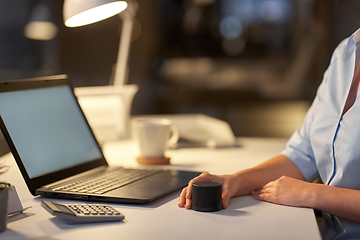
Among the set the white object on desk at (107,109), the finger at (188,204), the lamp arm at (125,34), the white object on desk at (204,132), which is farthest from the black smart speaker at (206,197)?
the lamp arm at (125,34)

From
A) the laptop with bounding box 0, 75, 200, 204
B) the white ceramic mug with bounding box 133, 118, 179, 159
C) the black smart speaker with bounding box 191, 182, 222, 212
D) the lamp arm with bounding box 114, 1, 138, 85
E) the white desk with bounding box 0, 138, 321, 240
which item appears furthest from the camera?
the lamp arm with bounding box 114, 1, 138, 85

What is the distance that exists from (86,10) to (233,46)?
495 centimetres

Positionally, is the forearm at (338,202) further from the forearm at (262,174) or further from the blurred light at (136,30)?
the blurred light at (136,30)

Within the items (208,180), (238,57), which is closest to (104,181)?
(208,180)

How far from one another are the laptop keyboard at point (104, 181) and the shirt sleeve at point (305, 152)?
37 centimetres

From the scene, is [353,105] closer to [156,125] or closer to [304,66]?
[156,125]

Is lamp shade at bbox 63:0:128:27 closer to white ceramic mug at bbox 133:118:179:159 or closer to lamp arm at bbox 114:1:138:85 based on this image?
white ceramic mug at bbox 133:118:179:159

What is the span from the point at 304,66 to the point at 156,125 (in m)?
4.63

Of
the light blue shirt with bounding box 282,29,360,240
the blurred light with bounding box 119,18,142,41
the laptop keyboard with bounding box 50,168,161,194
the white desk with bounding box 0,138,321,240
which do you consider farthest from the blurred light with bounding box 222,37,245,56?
the white desk with bounding box 0,138,321,240

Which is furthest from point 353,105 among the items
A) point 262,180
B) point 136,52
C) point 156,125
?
point 136,52

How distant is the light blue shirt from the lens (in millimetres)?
942

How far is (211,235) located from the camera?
68 cm

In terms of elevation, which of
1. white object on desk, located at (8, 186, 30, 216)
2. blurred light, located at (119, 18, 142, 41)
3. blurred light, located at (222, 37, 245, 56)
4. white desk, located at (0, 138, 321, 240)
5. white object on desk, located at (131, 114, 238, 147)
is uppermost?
blurred light, located at (119, 18, 142, 41)

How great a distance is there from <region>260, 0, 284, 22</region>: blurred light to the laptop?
500 cm
